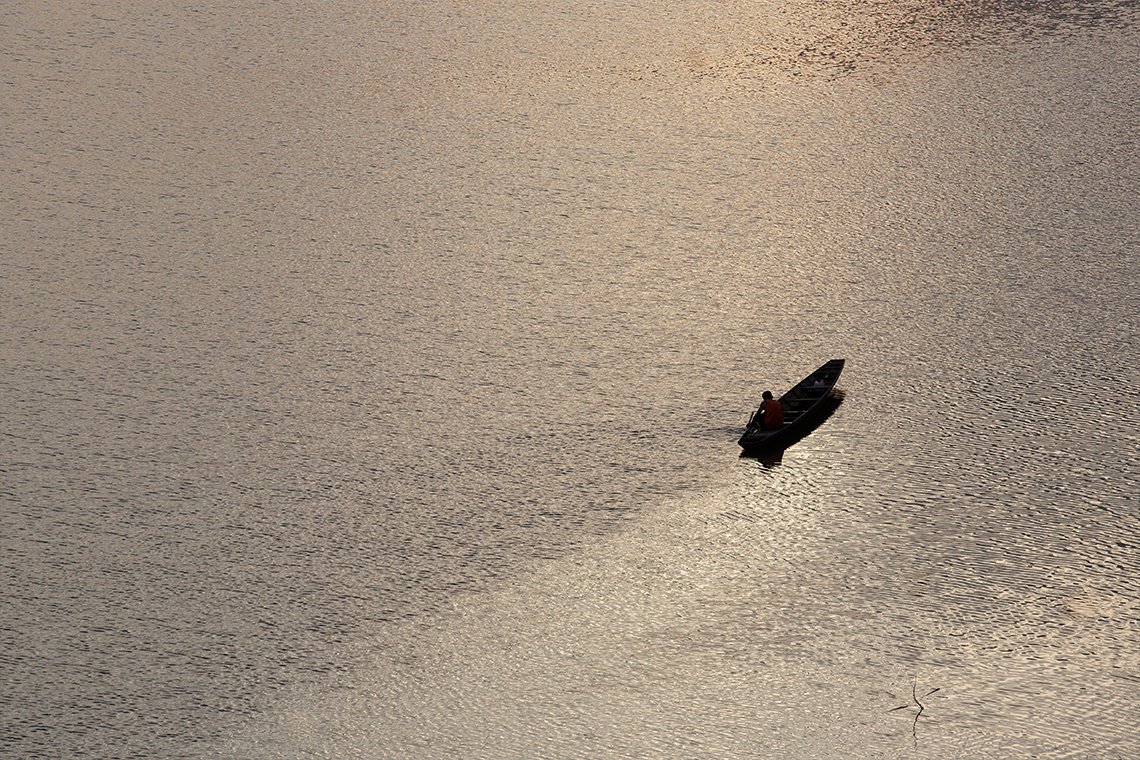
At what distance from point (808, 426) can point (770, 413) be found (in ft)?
0.46

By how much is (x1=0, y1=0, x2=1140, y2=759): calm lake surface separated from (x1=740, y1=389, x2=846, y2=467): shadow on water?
0.11 feet

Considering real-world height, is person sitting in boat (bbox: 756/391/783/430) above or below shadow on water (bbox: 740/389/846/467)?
above

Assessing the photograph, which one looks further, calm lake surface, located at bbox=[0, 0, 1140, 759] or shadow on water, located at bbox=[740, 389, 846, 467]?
shadow on water, located at bbox=[740, 389, 846, 467]

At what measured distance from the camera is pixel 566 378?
3.65m

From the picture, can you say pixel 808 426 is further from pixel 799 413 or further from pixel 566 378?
pixel 566 378

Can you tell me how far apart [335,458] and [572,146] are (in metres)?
1.88

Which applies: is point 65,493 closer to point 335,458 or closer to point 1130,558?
point 335,458

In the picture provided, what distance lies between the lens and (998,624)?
2.76 metres

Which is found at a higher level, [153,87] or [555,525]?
[153,87]

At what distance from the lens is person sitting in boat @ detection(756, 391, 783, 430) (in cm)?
332

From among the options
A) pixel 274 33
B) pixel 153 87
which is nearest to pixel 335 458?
pixel 153 87

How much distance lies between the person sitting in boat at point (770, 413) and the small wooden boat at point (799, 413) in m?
0.01

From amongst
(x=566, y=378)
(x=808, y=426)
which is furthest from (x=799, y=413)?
(x=566, y=378)

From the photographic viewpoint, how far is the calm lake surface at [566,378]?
8.73 feet
